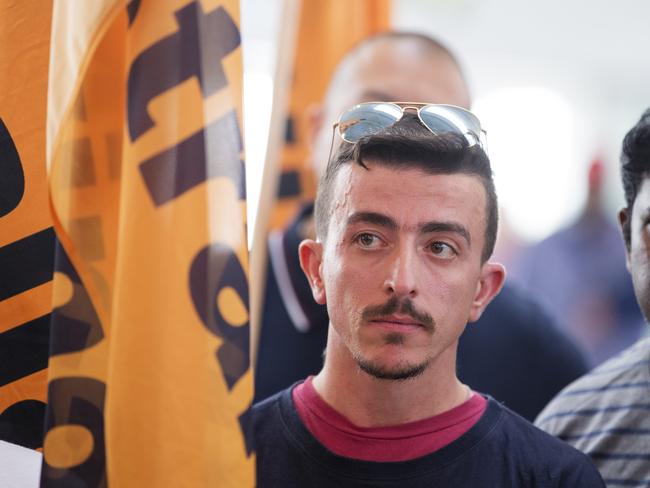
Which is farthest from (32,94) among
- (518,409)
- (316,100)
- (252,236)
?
(316,100)

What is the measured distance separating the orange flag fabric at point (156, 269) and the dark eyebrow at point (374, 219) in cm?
17

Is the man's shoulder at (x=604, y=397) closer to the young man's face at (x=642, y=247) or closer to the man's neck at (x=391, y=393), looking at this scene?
the young man's face at (x=642, y=247)

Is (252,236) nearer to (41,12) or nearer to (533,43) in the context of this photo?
(41,12)

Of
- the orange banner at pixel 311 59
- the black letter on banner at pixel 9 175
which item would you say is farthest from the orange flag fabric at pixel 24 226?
the orange banner at pixel 311 59

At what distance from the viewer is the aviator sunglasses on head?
1.38m

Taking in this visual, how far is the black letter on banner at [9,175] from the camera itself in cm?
Result: 140

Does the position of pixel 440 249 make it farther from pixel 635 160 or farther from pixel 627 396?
pixel 627 396

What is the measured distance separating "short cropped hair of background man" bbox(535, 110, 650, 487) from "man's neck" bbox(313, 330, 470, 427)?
406mm

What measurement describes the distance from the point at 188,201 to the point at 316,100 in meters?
2.37

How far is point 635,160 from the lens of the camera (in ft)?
5.26

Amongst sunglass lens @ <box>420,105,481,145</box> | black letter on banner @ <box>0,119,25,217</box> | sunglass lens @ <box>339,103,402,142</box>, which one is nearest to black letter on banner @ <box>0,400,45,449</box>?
black letter on banner @ <box>0,119,25,217</box>

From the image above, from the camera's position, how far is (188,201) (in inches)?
48.8

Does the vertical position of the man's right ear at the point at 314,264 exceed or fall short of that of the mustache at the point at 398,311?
it exceeds it

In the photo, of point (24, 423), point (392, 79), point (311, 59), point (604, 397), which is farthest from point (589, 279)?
point (24, 423)
